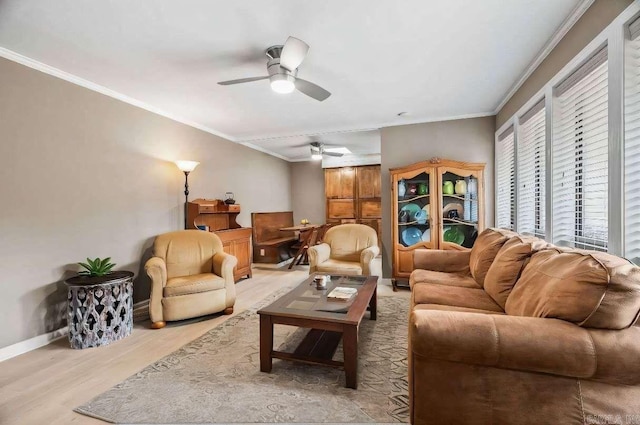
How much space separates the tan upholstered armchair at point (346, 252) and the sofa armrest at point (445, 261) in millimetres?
683

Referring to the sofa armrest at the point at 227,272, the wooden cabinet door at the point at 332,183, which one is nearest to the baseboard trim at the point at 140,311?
the sofa armrest at the point at 227,272

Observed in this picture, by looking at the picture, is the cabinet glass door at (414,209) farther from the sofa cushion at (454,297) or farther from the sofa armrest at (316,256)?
the sofa cushion at (454,297)

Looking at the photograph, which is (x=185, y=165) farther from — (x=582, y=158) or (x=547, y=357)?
(x=582, y=158)

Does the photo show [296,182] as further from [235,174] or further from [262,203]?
[235,174]

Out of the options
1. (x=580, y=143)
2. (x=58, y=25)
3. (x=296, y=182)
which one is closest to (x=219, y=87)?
(x=58, y=25)

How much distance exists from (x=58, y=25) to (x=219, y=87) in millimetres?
1257

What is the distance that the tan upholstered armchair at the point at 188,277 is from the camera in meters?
2.79

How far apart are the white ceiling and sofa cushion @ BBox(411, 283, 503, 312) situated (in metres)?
1.95

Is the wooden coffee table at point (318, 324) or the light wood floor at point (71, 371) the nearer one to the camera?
the light wood floor at point (71, 371)

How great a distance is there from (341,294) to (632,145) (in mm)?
1970

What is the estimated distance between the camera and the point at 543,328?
3.92ft

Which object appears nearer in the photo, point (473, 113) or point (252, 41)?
point (252, 41)

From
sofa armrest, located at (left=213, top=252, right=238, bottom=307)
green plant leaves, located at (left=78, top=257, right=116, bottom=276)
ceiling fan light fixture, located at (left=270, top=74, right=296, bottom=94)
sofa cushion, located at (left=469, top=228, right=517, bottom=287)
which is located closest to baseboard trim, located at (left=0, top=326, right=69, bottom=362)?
green plant leaves, located at (left=78, top=257, right=116, bottom=276)

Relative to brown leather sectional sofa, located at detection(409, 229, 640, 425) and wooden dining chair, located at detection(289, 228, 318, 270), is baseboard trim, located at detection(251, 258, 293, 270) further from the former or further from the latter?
brown leather sectional sofa, located at detection(409, 229, 640, 425)
